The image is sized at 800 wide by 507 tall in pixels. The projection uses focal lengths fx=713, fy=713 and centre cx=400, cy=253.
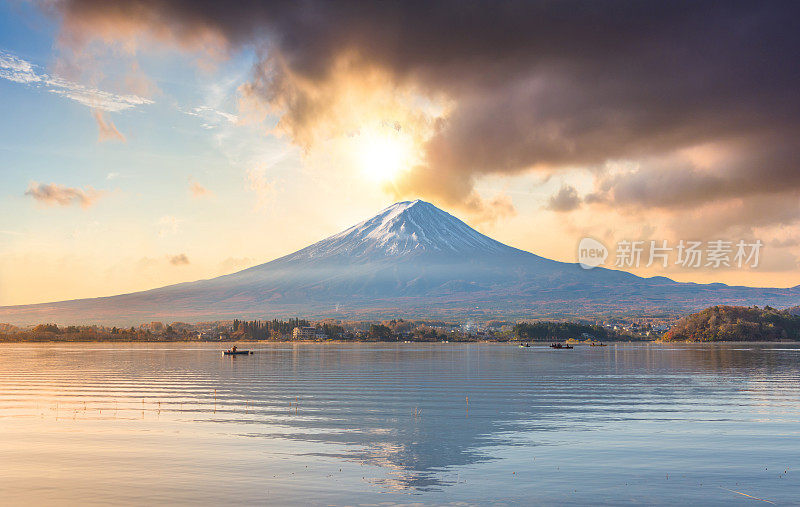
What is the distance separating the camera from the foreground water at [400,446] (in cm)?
2650

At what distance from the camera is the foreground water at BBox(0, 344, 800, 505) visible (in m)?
26.5

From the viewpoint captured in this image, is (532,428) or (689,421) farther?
(689,421)

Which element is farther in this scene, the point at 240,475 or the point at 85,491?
the point at 240,475

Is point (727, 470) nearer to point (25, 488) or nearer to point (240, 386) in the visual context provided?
point (25, 488)

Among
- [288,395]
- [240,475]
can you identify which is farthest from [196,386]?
[240,475]

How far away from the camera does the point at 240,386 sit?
74188mm

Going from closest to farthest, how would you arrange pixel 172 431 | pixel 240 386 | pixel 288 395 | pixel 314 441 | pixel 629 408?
1. pixel 314 441
2. pixel 172 431
3. pixel 629 408
4. pixel 288 395
5. pixel 240 386

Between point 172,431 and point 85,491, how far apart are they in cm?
1437

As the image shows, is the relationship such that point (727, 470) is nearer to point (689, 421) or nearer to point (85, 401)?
point (689, 421)

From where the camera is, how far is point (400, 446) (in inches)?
1399

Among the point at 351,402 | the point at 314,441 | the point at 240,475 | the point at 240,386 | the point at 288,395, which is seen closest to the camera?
the point at 240,475

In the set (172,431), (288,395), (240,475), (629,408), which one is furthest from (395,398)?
(240,475)

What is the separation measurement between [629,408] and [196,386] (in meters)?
44.4

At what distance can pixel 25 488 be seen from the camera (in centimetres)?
2731
